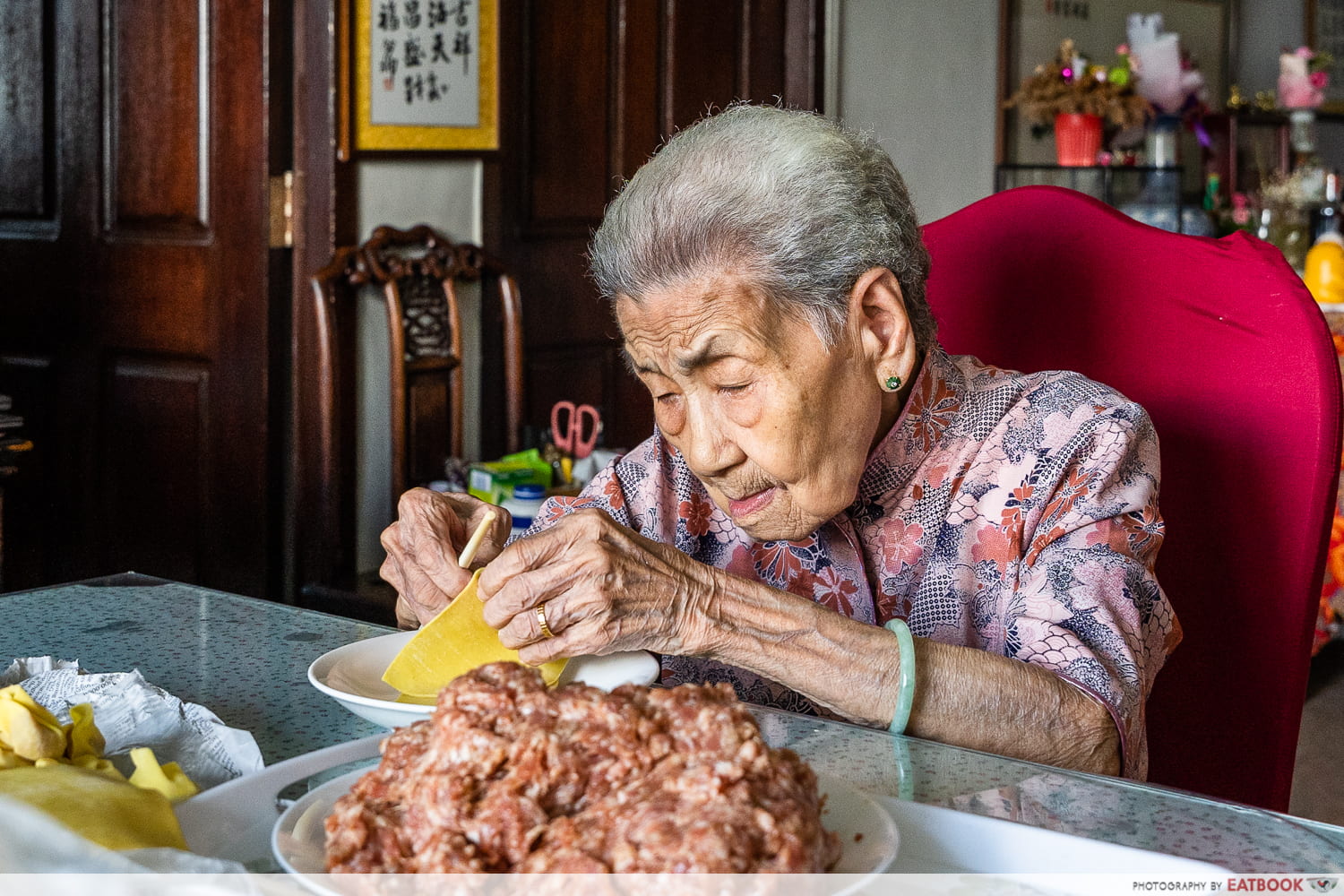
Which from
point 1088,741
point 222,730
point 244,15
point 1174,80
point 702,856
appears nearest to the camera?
point 702,856

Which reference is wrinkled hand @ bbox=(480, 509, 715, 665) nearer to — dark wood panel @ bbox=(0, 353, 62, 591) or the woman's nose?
the woman's nose

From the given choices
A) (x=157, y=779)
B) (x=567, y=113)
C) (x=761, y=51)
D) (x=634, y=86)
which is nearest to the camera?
(x=157, y=779)

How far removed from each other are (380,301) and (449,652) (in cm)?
228

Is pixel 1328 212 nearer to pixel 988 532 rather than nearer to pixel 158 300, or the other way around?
pixel 158 300

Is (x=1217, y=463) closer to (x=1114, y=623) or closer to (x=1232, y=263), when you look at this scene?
(x=1232, y=263)

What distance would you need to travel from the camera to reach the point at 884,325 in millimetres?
1293

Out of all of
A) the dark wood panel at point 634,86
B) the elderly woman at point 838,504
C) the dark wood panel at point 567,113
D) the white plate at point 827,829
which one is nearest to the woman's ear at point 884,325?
the elderly woman at point 838,504

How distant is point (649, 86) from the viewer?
12.6 feet

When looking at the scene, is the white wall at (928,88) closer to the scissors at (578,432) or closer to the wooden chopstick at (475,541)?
the scissors at (578,432)

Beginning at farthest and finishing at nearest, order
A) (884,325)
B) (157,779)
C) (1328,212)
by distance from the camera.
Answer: (1328,212)
(884,325)
(157,779)

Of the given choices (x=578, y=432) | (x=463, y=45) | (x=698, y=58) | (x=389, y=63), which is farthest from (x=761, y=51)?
(x=578, y=432)

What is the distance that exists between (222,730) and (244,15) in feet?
7.96

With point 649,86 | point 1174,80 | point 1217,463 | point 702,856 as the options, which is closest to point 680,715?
point 702,856

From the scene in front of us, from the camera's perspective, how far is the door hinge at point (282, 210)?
3014 millimetres
